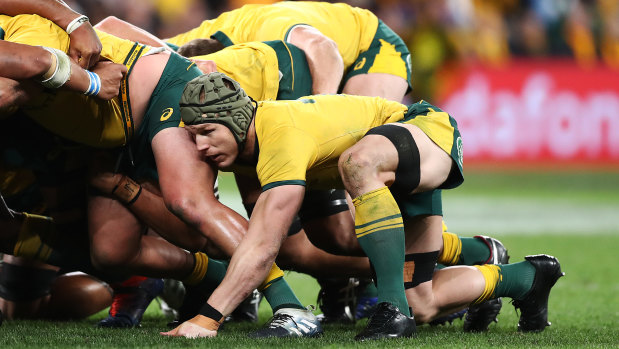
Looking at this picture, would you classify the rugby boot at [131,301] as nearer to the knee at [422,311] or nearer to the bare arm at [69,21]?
the bare arm at [69,21]

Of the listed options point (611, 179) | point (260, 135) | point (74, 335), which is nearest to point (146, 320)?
point (74, 335)

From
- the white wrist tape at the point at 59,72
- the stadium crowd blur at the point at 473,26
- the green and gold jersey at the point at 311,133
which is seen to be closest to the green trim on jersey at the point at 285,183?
the green and gold jersey at the point at 311,133

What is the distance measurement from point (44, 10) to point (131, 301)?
1537mm

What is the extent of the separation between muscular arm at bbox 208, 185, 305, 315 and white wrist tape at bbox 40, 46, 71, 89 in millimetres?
988

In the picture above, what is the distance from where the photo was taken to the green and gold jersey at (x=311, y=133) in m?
3.79

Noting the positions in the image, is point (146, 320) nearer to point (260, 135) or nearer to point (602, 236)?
point (260, 135)

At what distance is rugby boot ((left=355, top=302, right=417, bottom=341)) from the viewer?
376 centimetres

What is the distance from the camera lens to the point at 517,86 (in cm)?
1487

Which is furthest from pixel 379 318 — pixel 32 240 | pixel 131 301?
pixel 32 240

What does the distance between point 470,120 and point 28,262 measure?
35.6 ft

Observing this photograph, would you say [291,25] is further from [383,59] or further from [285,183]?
[285,183]

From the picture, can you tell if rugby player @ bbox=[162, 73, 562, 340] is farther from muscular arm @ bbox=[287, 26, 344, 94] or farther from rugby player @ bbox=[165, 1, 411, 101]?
rugby player @ bbox=[165, 1, 411, 101]

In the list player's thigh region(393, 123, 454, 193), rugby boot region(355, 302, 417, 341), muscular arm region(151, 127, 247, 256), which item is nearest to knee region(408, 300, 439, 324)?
rugby boot region(355, 302, 417, 341)

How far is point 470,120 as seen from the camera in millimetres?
14930
